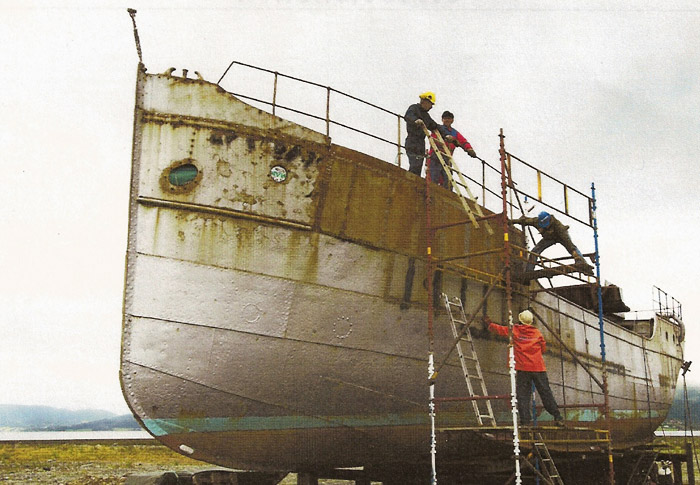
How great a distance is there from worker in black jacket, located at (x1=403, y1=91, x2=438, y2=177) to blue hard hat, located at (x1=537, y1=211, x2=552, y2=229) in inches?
69.0

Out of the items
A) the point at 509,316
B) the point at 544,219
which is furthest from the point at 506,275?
the point at 544,219

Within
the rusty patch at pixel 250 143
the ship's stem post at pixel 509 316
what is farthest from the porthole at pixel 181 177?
the ship's stem post at pixel 509 316

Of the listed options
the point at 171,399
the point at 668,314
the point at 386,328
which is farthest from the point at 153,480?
the point at 668,314

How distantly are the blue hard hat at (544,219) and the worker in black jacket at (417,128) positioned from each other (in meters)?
1.75

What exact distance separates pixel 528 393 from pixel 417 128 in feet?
12.0

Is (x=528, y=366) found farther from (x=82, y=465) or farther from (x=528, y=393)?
(x=82, y=465)

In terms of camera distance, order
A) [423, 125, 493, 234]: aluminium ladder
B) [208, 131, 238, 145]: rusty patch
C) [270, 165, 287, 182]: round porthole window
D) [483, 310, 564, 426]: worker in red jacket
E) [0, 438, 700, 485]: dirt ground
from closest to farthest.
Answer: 1. [208, 131, 238, 145]: rusty patch
2. [270, 165, 287, 182]: round porthole window
3. [483, 310, 564, 426]: worker in red jacket
4. [423, 125, 493, 234]: aluminium ladder
5. [0, 438, 700, 485]: dirt ground

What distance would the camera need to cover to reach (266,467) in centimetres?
692

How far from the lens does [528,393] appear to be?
7617 mm

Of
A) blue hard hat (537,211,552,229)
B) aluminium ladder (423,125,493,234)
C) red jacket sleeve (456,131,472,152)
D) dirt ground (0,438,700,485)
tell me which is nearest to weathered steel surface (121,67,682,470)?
aluminium ladder (423,125,493,234)

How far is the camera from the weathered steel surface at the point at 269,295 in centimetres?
629

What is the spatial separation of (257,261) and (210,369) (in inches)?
45.3

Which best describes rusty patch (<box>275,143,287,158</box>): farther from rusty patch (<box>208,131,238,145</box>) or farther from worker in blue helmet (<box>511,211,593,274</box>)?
worker in blue helmet (<box>511,211,593,274</box>)

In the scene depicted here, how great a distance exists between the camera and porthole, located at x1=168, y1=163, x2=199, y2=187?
21.6 feet
